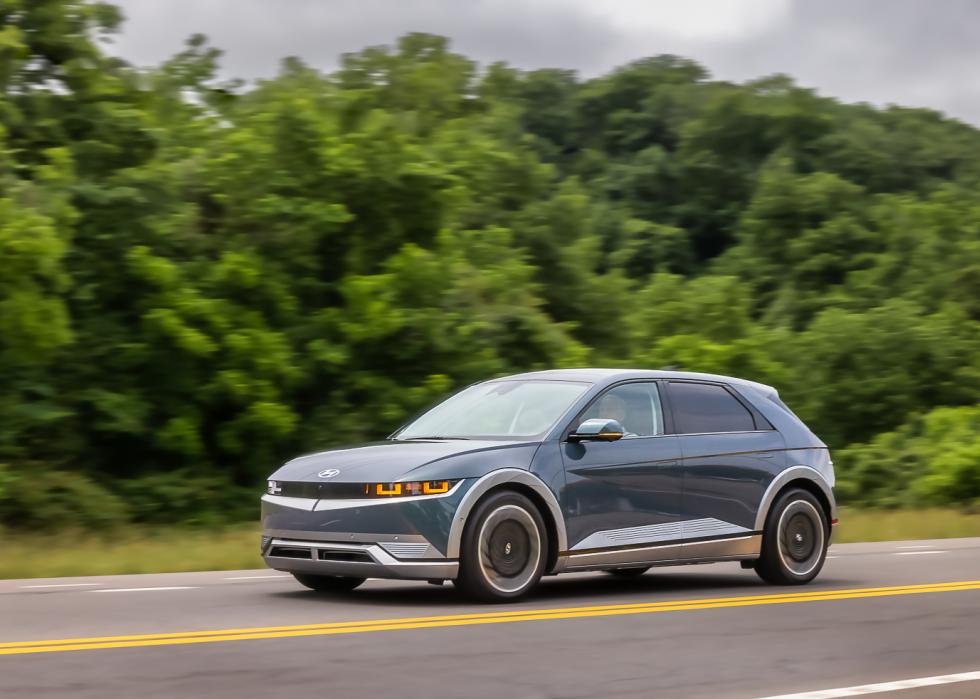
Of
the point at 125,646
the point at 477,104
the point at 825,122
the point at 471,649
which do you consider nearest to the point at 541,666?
the point at 471,649

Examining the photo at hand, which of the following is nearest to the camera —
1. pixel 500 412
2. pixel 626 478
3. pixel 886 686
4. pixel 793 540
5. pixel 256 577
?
pixel 886 686

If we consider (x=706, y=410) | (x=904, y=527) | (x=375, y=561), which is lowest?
(x=904, y=527)

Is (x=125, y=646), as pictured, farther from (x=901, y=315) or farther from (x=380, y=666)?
(x=901, y=315)

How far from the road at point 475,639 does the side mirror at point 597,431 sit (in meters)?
1.11

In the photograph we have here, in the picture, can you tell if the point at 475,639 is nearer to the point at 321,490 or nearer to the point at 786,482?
the point at 321,490

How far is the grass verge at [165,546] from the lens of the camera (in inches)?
543

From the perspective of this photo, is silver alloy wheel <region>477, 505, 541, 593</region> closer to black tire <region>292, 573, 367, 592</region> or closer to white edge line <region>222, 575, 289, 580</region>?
black tire <region>292, 573, 367, 592</region>

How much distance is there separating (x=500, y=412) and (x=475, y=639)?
291 centimetres

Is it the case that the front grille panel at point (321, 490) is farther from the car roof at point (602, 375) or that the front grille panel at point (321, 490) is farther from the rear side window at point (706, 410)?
the rear side window at point (706, 410)

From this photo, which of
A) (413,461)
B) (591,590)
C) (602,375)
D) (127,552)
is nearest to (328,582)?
(413,461)

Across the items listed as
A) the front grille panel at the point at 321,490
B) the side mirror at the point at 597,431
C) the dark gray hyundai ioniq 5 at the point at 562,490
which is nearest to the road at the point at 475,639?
the dark gray hyundai ioniq 5 at the point at 562,490

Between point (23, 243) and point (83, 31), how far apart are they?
527cm

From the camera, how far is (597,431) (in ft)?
34.8

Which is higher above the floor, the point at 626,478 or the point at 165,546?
the point at 626,478
